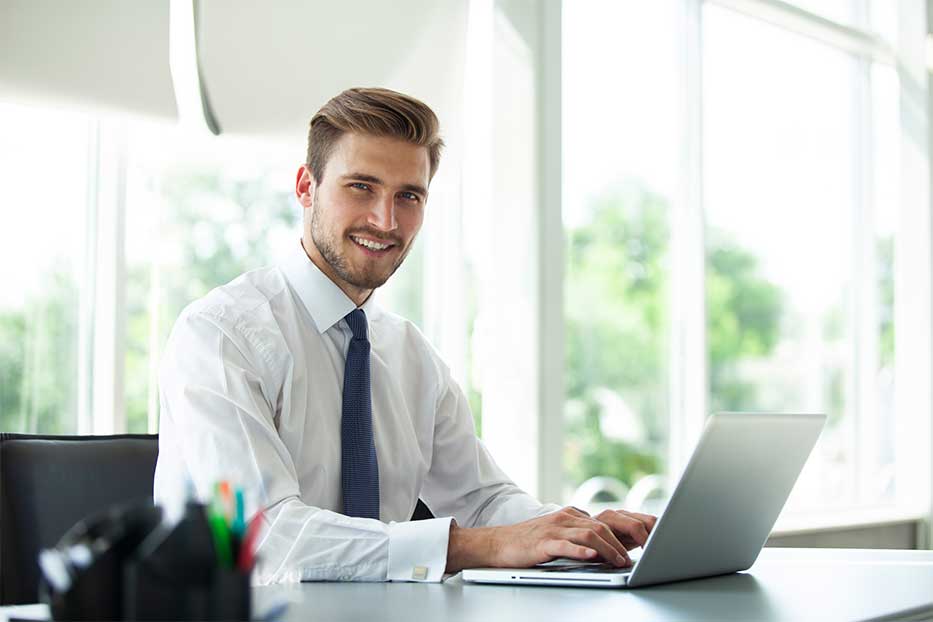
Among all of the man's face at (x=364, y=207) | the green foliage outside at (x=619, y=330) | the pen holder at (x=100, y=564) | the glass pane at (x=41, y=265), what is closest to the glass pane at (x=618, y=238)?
the green foliage outside at (x=619, y=330)

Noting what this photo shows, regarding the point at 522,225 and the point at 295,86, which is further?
the point at 522,225

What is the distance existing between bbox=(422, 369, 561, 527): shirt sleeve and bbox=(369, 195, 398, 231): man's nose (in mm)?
369

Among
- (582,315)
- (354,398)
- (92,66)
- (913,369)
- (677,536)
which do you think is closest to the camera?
(677,536)

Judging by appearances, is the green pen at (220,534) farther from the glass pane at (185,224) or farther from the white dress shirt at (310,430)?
the glass pane at (185,224)

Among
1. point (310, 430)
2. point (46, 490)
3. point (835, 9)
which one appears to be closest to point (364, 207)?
point (310, 430)

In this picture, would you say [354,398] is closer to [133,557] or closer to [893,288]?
[133,557]

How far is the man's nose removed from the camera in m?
2.10

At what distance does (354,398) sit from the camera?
1.98m

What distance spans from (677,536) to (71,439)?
98cm

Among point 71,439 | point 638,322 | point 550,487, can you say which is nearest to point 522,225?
point 550,487

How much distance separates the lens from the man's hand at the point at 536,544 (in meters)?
1.51

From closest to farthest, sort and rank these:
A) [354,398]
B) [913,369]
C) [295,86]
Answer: [354,398], [295,86], [913,369]

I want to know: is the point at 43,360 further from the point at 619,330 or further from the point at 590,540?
the point at 619,330

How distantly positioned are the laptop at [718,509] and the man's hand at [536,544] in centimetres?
2
